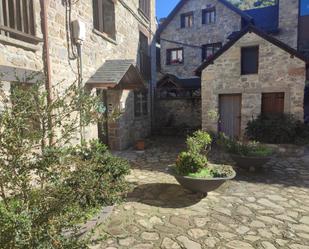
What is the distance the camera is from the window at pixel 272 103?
401 inches

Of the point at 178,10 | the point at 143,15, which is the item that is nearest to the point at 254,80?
the point at 143,15

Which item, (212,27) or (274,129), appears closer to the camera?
(274,129)

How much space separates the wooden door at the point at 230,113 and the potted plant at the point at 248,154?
438 cm

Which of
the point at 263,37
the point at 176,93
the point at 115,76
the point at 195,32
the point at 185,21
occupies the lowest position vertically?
the point at 176,93

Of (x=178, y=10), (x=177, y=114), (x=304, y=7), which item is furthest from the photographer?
(x=178, y=10)

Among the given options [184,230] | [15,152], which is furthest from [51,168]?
[184,230]

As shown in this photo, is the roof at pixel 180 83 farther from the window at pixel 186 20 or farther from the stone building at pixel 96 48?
the window at pixel 186 20

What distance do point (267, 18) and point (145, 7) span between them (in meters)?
9.07

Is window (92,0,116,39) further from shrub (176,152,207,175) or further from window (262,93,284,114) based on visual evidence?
window (262,93,284,114)

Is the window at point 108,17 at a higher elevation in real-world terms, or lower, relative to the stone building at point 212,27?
lower

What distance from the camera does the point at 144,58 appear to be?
12.1 metres

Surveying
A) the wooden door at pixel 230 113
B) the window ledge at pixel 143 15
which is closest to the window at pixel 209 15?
the window ledge at pixel 143 15

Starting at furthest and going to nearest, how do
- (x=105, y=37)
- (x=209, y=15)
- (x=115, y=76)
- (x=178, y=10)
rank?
(x=178, y=10) → (x=209, y=15) → (x=105, y=37) → (x=115, y=76)

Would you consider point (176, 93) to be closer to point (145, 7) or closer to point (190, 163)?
point (145, 7)
